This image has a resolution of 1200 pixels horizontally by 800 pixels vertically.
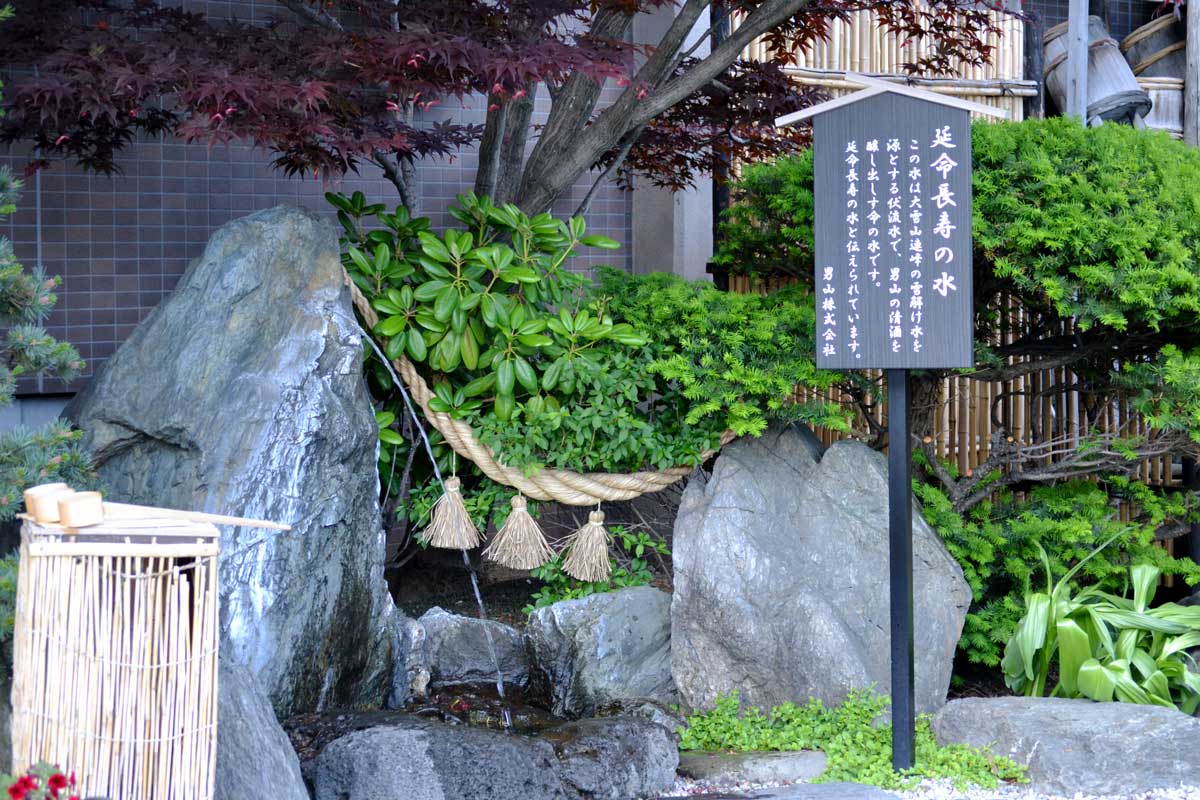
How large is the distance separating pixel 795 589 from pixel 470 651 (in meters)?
→ 1.80

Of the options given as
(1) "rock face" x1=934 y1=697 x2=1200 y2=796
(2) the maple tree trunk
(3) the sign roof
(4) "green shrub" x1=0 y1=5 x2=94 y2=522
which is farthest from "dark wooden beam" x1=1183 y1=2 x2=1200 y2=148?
(4) "green shrub" x1=0 y1=5 x2=94 y2=522

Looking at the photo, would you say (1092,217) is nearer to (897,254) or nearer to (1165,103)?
(897,254)

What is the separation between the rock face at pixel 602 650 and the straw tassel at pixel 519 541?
29cm

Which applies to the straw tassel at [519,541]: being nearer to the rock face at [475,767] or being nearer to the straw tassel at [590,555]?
the straw tassel at [590,555]

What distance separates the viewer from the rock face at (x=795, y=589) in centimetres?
527

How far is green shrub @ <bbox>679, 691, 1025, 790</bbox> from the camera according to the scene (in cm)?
460

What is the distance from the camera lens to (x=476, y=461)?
5672mm

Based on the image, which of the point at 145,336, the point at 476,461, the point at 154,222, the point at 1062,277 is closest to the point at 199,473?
the point at 145,336

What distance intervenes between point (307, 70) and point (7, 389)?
185cm

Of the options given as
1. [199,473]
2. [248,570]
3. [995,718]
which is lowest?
[995,718]

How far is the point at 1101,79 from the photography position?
8.54m

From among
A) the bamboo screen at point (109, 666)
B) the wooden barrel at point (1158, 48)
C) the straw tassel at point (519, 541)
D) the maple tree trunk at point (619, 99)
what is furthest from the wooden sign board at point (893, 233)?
the wooden barrel at point (1158, 48)

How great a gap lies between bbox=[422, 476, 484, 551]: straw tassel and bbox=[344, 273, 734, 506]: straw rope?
0.65 ft

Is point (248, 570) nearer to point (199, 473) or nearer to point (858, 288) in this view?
point (199, 473)
